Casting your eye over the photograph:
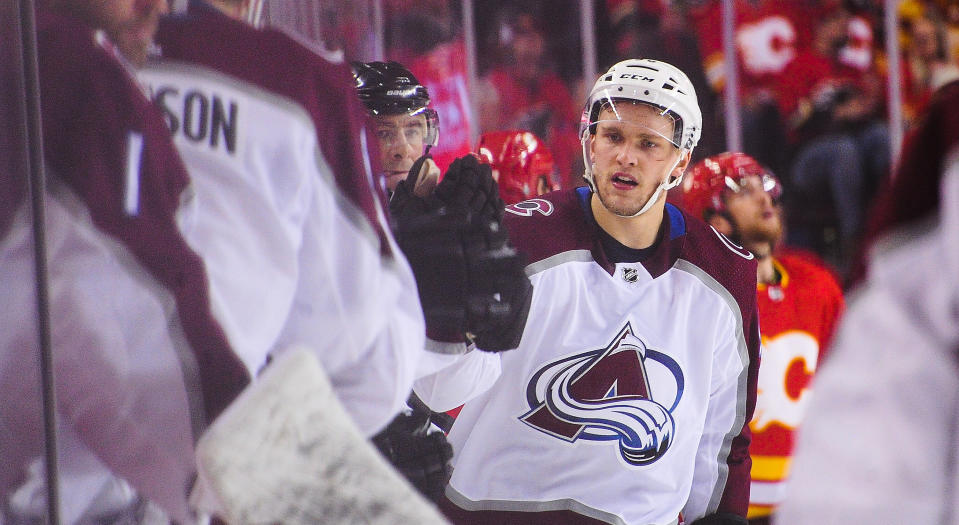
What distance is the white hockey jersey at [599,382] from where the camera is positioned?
2105 millimetres

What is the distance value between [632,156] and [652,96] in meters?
0.12

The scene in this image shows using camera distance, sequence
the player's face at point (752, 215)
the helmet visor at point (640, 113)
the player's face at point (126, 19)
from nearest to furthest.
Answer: the player's face at point (126, 19)
the helmet visor at point (640, 113)
the player's face at point (752, 215)

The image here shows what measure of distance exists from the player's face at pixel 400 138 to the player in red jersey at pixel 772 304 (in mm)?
1545

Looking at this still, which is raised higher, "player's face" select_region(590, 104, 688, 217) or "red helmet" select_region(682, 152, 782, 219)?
"player's face" select_region(590, 104, 688, 217)

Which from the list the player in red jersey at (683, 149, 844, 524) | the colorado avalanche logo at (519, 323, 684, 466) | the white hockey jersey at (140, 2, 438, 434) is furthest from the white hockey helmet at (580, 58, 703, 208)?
the white hockey jersey at (140, 2, 438, 434)

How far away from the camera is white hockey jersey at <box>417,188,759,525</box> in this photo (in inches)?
82.9

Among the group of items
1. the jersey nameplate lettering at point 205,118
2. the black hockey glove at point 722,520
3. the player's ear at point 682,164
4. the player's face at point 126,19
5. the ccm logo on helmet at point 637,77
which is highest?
the player's face at point 126,19

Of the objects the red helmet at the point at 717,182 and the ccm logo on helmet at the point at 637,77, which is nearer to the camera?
the ccm logo on helmet at the point at 637,77

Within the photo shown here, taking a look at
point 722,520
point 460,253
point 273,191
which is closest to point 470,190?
point 460,253

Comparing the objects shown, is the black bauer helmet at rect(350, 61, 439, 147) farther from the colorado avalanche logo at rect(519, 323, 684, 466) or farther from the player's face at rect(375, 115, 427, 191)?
the colorado avalanche logo at rect(519, 323, 684, 466)

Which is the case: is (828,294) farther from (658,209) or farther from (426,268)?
(426,268)

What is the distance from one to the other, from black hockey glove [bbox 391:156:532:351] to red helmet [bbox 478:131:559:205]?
57.7 inches

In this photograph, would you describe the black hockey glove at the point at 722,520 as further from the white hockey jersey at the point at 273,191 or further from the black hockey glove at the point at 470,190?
the white hockey jersey at the point at 273,191

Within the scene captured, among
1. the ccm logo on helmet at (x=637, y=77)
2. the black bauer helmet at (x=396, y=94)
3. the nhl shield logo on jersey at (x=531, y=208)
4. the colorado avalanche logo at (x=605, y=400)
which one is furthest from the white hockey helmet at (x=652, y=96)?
the black bauer helmet at (x=396, y=94)
